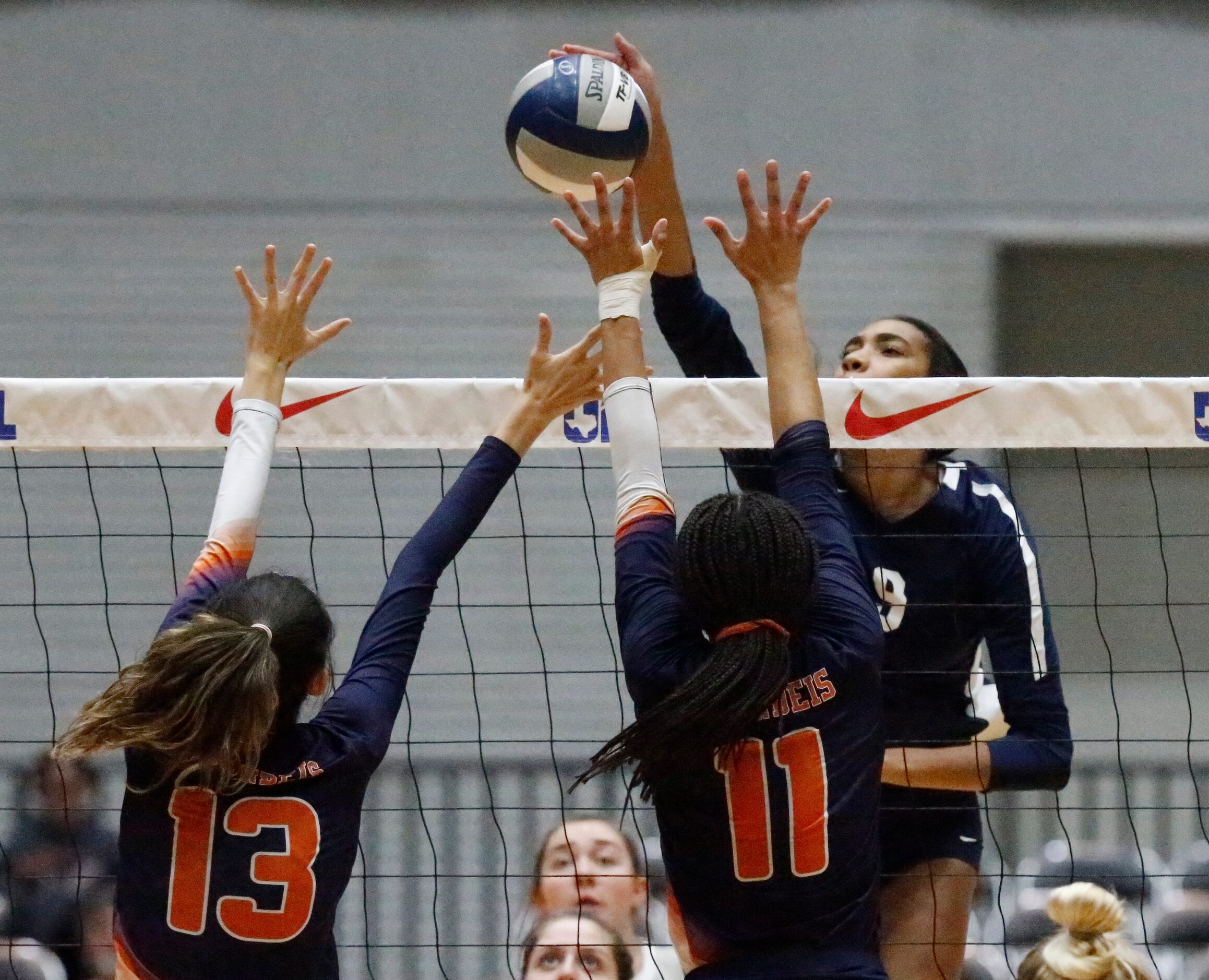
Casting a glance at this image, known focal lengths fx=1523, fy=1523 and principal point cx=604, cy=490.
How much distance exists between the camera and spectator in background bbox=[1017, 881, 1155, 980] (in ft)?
9.89

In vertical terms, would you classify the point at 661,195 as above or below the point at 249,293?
above

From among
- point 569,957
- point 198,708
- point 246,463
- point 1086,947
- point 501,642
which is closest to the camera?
point 198,708

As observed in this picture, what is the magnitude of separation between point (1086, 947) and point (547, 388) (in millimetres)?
1588

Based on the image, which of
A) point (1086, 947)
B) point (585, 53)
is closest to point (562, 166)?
point (585, 53)

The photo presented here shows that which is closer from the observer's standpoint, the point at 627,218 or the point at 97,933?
the point at 627,218

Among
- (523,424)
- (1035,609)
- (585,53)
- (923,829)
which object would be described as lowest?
(923,829)

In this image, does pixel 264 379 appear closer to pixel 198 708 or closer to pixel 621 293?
pixel 621 293

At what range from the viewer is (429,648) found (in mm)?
7805

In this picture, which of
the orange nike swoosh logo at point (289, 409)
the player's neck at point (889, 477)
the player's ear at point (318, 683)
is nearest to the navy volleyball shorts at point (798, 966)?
the player's ear at point (318, 683)

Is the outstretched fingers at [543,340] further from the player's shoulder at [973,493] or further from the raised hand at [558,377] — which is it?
the player's shoulder at [973,493]

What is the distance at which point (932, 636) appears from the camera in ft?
10.9

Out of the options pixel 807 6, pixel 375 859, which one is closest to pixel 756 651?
pixel 375 859

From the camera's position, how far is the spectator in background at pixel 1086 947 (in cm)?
302

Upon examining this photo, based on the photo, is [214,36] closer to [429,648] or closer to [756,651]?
[429,648]
